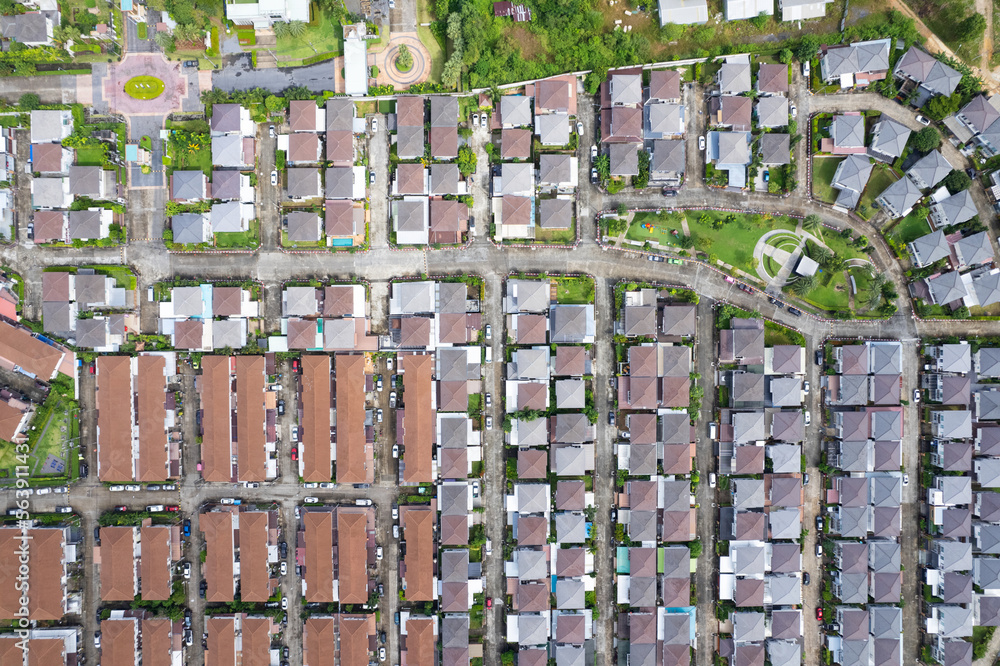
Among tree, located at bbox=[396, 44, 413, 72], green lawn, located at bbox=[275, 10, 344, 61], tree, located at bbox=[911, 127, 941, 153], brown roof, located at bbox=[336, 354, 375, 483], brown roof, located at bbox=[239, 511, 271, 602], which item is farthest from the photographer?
green lawn, located at bbox=[275, 10, 344, 61]

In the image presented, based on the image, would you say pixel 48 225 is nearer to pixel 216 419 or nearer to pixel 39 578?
pixel 216 419

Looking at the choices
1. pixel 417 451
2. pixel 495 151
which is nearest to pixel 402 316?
pixel 417 451

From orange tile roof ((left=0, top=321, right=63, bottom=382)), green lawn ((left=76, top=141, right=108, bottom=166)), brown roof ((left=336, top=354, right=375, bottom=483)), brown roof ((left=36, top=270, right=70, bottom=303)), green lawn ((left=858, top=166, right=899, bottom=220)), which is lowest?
brown roof ((left=336, top=354, right=375, bottom=483))

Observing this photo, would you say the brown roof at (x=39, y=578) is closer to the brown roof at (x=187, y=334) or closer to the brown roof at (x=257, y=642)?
the brown roof at (x=257, y=642)

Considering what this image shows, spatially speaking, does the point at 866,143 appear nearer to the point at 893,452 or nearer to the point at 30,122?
the point at 893,452

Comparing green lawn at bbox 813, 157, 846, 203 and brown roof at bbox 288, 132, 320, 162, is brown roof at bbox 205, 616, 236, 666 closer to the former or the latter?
brown roof at bbox 288, 132, 320, 162

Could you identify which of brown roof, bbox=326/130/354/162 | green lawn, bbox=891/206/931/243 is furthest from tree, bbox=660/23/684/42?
brown roof, bbox=326/130/354/162

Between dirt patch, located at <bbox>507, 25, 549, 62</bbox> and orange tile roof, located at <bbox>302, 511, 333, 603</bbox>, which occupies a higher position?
dirt patch, located at <bbox>507, 25, 549, 62</bbox>
